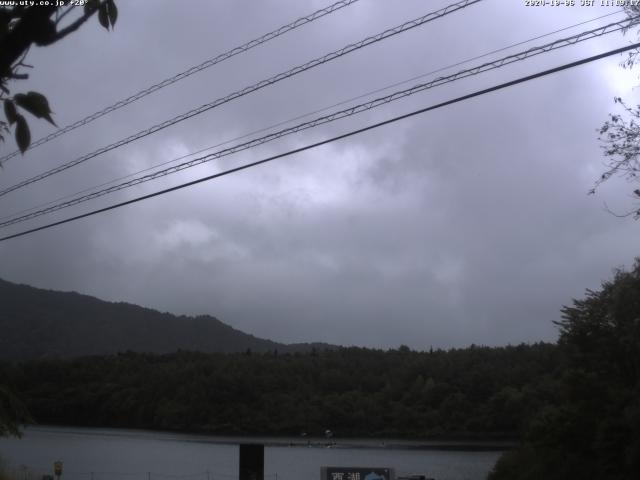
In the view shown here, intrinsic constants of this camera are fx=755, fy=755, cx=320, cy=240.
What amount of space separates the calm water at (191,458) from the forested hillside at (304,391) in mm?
4910

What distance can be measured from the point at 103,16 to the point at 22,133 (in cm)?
63

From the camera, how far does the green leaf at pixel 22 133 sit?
10.4ft

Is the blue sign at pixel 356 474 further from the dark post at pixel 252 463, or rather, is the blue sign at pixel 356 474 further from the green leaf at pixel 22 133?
the green leaf at pixel 22 133

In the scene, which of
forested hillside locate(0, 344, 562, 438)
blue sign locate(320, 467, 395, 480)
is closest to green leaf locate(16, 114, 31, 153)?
blue sign locate(320, 467, 395, 480)

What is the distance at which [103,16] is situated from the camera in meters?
3.32

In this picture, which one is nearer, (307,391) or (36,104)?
(36,104)

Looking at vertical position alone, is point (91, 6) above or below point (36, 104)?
Answer: above

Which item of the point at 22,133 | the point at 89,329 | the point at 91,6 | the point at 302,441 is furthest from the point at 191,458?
the point at 89,329

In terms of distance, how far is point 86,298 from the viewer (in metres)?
148

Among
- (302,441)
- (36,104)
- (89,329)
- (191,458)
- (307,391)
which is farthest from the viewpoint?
(89,329)

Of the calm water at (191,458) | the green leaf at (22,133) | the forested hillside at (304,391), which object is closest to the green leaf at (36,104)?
the green leaf at (22,133)

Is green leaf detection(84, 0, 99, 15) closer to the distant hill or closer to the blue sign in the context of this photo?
the blue sign

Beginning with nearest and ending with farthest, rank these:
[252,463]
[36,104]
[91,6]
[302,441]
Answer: [36,104] < [91,6] < [252,463] < [302,441]

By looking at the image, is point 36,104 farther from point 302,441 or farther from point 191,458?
point 302,441
